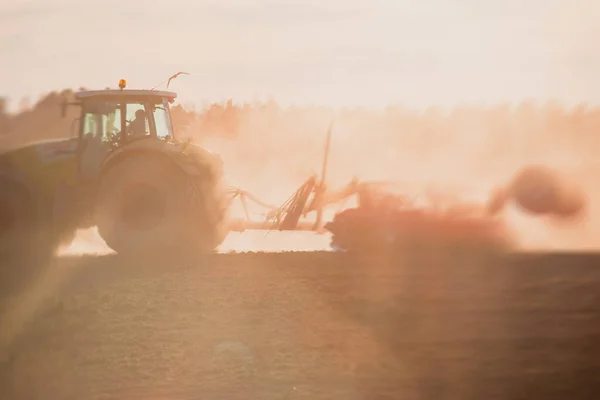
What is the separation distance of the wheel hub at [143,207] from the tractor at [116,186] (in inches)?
0.6

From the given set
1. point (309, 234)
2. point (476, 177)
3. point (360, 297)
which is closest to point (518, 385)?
point (360, 297)

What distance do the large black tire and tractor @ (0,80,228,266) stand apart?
15mm

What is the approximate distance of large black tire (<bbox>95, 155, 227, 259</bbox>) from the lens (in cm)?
1531

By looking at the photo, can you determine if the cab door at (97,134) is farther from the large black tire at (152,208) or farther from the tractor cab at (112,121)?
the large black tire at (152,208)

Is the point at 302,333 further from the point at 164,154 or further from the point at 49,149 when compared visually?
the point at 49,149

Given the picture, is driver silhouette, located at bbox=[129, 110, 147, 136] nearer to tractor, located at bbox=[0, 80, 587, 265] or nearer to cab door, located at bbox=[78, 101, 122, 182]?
tractor, located at bbox=[0, 80, 587, 265]

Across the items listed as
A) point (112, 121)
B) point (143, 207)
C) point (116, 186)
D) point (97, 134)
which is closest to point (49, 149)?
point (97, 134)

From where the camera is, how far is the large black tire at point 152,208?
1531 cm

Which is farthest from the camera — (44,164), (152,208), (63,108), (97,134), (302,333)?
(97,134)

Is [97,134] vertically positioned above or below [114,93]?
below

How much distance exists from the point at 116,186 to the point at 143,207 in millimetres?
561

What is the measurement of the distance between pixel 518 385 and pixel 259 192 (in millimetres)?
15512

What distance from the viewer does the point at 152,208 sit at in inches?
614

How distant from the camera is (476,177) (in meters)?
22.2
